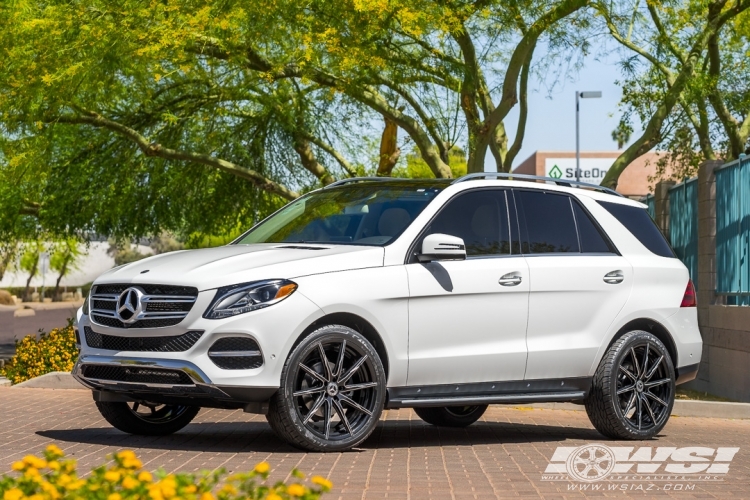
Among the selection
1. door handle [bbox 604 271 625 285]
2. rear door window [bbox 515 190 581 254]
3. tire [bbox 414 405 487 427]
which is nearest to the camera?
rear door window [bbox 515 190 581 254]

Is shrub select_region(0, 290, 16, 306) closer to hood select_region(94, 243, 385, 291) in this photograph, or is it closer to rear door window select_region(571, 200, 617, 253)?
rear door window select_region(571, 200, 617, 253)

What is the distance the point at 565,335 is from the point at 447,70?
364 inches

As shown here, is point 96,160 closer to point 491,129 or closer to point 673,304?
point 491,129

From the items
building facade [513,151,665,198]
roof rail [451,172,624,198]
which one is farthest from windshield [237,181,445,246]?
building facade [513,151,665,198]

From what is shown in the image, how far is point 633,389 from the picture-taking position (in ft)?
35.6

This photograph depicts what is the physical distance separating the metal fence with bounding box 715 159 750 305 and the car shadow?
17.6 feet

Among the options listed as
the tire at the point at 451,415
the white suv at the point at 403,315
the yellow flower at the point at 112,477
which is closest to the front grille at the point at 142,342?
the white suv at the point at 403,315

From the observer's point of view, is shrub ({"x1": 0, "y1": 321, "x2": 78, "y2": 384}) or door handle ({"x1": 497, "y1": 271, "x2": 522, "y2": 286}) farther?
shrub ({"x1": 0, "y1": 321, "x2": 78, "y2": 384})

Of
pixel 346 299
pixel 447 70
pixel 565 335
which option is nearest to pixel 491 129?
pixel 447 70

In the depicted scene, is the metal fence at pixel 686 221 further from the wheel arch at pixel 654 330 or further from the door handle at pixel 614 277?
the door handle at pixel 614 277

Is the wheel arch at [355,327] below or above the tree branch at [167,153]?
below

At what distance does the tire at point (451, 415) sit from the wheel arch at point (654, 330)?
1.56 m

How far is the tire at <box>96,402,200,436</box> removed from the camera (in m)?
10.3

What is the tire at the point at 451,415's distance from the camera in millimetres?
11789
